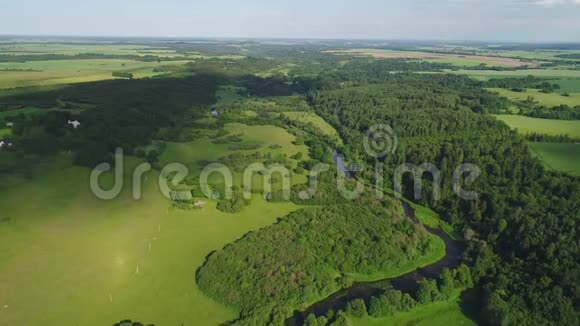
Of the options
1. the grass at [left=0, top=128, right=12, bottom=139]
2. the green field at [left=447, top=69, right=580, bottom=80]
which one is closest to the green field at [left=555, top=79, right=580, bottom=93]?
the green field at [left=447, top=69, right=580, bottom=80]

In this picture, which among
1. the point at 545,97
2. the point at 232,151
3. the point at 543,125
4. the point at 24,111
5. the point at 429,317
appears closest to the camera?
the point at 429,317

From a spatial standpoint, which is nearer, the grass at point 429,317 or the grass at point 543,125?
the grass at point 429,317

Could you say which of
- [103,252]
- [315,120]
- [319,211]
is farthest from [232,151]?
[103,252]

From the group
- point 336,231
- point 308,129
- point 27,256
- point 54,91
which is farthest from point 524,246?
point 54,91

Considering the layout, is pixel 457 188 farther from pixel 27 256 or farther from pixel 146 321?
pixel 27 256

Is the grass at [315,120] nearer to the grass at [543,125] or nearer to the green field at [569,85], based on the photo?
the grass at [543,125]

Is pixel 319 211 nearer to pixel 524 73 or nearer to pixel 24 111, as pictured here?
pixel 24 111

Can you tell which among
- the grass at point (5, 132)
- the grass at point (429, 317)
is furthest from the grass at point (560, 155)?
the grass at point (5, 132)
